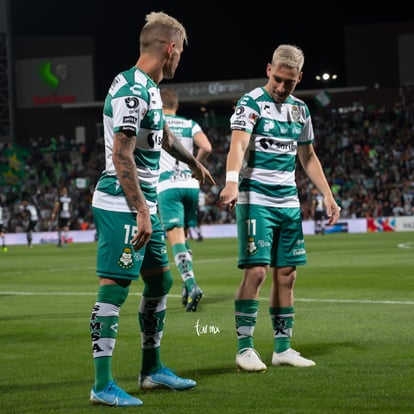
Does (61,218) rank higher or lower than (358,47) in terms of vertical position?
lower

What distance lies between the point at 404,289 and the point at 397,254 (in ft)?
27.7

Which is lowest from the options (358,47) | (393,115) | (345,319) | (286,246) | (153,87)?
(345,319)

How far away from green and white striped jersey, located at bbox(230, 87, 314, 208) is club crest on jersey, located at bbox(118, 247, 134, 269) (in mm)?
1750

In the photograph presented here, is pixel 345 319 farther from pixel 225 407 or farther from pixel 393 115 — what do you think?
pixel 393 115

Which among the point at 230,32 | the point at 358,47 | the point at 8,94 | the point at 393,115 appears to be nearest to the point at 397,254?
the point at 393,115

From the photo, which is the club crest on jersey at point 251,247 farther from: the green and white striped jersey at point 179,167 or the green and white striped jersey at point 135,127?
the green and white striped jersey at point 179,167

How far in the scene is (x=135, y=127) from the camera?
5812mm

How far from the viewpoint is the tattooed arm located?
5.74 m

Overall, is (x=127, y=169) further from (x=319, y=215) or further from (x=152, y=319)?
(x=319, y=215)

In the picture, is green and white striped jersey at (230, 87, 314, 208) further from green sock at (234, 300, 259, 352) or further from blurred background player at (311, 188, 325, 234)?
blurred background player at (311, 188, 325, 234)

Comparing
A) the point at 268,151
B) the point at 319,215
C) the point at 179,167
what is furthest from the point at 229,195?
the point at 319,215

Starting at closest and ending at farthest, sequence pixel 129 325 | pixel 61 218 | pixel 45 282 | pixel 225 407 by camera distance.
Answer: pixel 225 407 < pixel 129 325 < pixel 45 282 < pixel 61 218

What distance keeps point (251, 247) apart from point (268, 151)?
78 cm

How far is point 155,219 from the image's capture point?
620 centimetres
